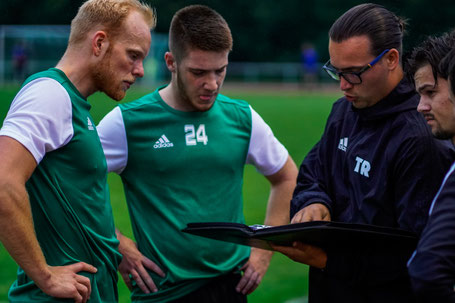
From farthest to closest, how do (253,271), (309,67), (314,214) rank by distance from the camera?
(309,67), (253,271), (314,214)

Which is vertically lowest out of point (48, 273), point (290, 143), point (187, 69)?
point (290, 143)

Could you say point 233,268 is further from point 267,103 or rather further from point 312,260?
point 267,103

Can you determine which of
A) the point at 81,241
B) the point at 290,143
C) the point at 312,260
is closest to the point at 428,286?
the point at 312,260

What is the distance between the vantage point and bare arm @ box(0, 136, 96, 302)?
263 centimetres

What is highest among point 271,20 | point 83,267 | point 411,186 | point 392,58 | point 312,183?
point 392,58

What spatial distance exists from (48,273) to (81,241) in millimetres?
242

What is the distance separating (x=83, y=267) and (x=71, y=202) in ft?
0.94

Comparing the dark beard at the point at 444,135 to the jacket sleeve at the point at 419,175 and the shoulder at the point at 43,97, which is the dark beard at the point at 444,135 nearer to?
the jacket sleeve at the point at 419,175


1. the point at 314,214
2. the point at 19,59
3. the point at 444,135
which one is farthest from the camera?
the point at 19,59

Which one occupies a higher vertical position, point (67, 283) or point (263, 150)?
point (263, 150)

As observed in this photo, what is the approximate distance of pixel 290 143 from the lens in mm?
15711

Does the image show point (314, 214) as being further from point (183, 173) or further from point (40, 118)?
point (40, 118)

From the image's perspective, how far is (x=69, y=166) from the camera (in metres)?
2.89

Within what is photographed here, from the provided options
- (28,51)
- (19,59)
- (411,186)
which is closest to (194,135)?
(411,186)
